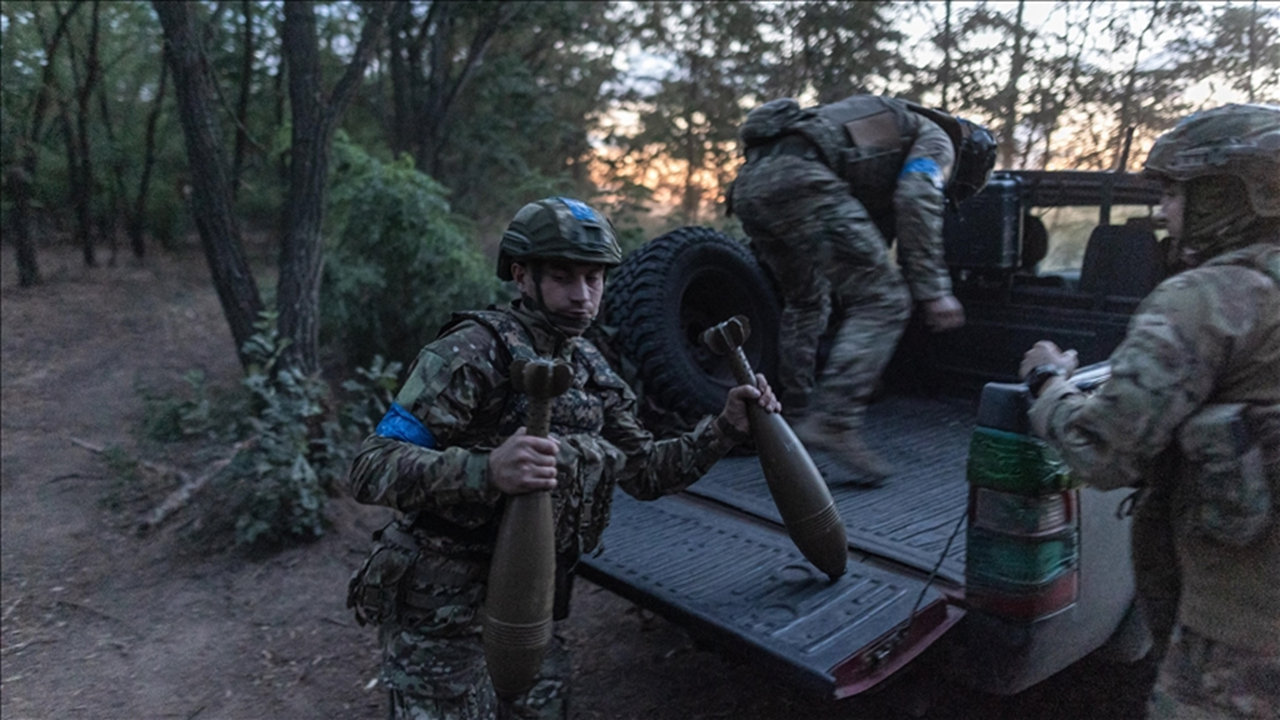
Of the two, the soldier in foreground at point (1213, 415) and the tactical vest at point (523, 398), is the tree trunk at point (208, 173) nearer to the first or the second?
the tactical vest at point (523, 398)

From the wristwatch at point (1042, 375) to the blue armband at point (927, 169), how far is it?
5.57 ft

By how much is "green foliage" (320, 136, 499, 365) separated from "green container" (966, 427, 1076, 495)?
5060 mm

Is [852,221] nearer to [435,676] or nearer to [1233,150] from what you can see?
[1233,150]

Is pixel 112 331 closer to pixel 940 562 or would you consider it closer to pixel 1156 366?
pixel 940 562

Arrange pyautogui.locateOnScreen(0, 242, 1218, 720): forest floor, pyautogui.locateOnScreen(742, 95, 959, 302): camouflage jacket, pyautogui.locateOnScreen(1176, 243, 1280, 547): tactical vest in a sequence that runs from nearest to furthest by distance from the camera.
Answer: pyautogui.locateOnScreen(1176, 243, 1280, 547): tactical vest, pyautogui.locateOnScreen(0, 242, 1218, 720): forest floor, pyautogui.locateOnScreen(742, 95, 959, 302): camouflage jacket

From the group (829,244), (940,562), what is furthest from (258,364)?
(940,562)

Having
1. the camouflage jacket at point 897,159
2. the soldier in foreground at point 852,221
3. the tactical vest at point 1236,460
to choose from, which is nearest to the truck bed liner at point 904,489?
the soldier in foreground at point 852,221

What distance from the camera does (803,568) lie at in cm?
271

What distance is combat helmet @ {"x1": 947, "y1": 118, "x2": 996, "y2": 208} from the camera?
4.21 m

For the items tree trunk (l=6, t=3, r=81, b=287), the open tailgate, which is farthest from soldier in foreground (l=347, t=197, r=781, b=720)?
tree trunk (l=6, t=3, r=81, b=287)

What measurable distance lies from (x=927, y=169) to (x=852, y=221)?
1.28ft

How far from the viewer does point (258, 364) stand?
529cm

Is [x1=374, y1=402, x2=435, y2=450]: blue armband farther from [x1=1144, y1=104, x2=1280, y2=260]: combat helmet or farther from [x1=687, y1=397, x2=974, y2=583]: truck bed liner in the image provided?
[x1=1144, y1=104, x2=1280, y2=260]: combat helmet

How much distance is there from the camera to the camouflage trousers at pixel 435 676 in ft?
7.52
